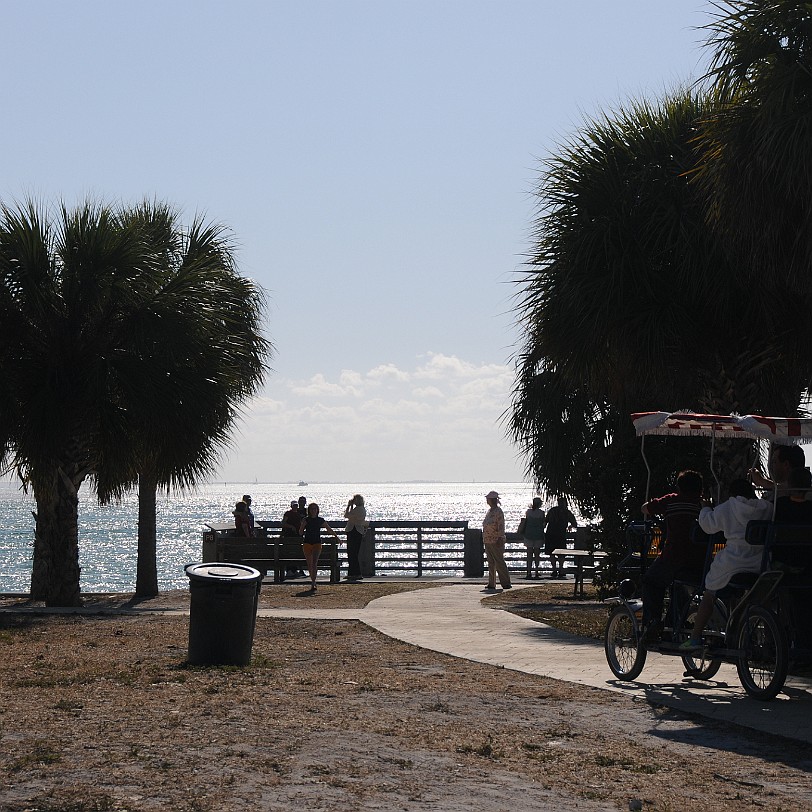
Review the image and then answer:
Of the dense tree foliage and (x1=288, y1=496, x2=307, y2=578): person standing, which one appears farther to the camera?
(x1=288, y1=496, x2=307, y2=578): person standing

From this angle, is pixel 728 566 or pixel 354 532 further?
pixel 354 532

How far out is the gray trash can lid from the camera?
35.4 feet

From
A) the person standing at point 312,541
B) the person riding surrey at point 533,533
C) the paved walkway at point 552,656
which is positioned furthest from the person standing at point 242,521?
the paved walkway at point 552,656

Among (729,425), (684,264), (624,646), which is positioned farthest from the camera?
(684,264)

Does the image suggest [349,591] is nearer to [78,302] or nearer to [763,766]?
[78,302]

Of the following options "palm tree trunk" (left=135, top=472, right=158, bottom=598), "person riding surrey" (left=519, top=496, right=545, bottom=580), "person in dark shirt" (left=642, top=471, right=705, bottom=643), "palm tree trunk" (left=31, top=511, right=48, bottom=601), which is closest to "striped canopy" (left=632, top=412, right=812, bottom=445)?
"person in dark shirt" (left=642, top=471, right=705, bottom=643)

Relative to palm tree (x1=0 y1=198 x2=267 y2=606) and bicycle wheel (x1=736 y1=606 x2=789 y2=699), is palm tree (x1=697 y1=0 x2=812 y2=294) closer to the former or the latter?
bicycle wheel (x1=736 y1=606 x2=789 y2=699)

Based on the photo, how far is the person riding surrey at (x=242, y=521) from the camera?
25906mm

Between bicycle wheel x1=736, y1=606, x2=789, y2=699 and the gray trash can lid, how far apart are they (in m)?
4.41

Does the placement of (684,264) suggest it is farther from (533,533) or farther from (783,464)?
(533,533)

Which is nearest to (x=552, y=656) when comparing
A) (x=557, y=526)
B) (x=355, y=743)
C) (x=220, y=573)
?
(x=220, y=573)

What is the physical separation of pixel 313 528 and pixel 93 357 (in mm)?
6251

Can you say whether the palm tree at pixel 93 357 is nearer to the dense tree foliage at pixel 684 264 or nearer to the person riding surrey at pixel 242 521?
the dense tree foliage at pixel 684 264

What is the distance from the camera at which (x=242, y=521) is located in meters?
26.1
